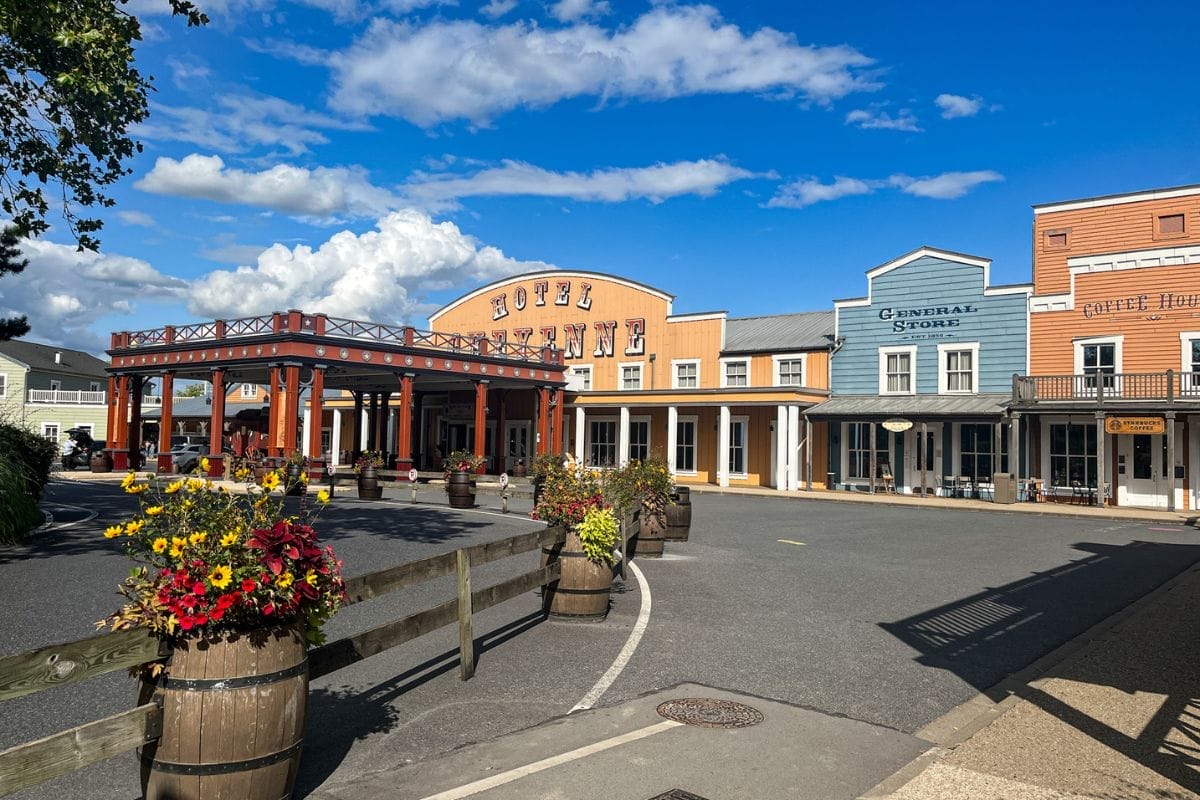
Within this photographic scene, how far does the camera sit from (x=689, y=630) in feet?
27.0

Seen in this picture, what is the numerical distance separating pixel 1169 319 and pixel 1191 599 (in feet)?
62.2

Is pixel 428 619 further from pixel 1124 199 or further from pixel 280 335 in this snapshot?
pixel 1124 199

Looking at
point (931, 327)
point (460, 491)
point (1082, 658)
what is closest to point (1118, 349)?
point (931, 327)

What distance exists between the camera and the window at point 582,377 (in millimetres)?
39375

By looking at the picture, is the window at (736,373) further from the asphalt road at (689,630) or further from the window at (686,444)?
the asphalt road at (689,630)

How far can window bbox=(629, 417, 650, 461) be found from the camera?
37.4 meters

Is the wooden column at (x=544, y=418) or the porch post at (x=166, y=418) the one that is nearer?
the porch post at (x=166, y=418)

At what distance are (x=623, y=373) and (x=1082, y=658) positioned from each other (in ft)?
103

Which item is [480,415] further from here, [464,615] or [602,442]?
[464,615]

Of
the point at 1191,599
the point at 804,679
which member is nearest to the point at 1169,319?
the point at 1191,599

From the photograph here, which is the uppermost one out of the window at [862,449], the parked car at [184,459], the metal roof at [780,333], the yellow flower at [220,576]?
the metal roof at [780,333]

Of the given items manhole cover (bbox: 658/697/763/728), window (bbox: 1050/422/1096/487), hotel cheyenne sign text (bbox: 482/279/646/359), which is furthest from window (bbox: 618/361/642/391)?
manhole cover (bbox: 658/697/763/728)

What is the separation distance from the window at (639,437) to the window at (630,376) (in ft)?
5.31

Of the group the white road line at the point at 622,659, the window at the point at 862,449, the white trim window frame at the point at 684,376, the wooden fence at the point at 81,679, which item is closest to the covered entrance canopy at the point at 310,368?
the white trim window frame at the point at 684,376
